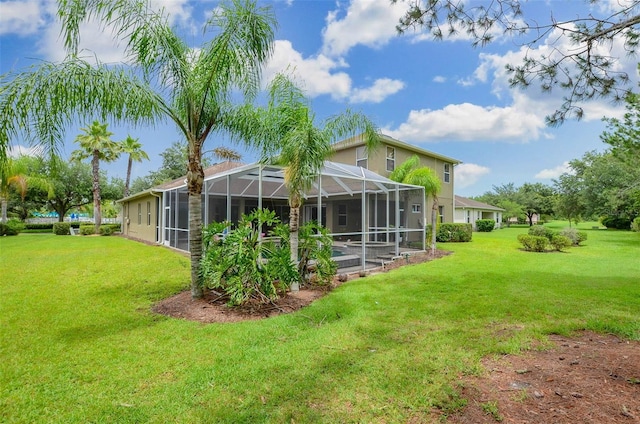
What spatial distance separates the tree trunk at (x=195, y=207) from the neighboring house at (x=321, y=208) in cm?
442

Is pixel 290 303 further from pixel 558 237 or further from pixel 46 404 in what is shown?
pixel 558 237

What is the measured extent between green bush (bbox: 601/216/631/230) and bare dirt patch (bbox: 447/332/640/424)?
37.3m

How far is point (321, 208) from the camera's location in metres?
16.0

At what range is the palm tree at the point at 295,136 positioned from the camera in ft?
21.9

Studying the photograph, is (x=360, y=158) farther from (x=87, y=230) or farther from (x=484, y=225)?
(x=484, y=225)

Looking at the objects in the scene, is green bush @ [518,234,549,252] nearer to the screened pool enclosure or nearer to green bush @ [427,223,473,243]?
green bush @ [427,223,473,243]

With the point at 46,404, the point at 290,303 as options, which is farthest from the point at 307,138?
the point at 46,404

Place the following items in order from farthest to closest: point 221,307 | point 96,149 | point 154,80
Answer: point 96,149, point 221,307, point 154,80

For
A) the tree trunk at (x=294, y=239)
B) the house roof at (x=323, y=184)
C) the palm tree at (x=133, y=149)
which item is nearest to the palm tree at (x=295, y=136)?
the tree trunk at (x=294, y=239)

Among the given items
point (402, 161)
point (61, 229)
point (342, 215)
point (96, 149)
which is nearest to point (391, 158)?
point (402, 161)

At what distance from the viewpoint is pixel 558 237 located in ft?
49.8

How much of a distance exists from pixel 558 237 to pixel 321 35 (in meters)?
14.3

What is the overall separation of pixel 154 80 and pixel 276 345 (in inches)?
191

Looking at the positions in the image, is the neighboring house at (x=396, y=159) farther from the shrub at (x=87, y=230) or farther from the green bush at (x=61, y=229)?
the green bush at (x=61, y=229)
